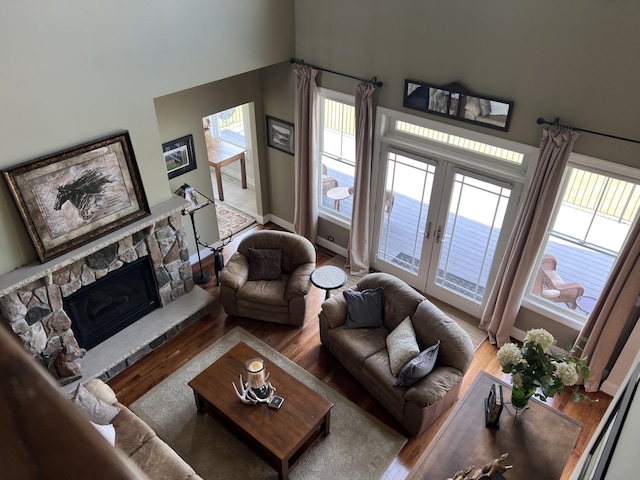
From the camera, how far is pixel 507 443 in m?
3.32

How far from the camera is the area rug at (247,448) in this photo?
4.04 metres

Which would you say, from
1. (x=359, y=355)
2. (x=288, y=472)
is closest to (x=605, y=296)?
(x=359, y=355)

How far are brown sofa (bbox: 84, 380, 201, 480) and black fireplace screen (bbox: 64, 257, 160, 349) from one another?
3.06 ft

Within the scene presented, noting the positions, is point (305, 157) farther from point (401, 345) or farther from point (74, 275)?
point (74, 275)

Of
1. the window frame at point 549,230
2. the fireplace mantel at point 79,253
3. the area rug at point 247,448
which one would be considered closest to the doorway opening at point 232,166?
the fireplace mantel at point 79,253

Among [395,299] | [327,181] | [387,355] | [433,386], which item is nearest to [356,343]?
[387,355]

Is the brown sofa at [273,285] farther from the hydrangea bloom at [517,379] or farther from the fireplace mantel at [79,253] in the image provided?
the hydrangea bloom at [517,379]

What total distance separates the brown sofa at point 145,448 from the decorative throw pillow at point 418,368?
1.79 meters

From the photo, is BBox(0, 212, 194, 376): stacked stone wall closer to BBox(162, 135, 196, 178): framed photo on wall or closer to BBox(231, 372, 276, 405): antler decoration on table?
BBox(162, 135, 196, 178): framed photo on wall

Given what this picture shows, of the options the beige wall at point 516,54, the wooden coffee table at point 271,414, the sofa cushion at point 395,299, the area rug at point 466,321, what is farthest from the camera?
the area rug at point 466,321

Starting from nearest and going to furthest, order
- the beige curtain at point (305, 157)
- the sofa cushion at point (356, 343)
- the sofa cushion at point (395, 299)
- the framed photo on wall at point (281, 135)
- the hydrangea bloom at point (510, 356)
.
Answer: the hydrangea bloom at point (510, 356), the sofa cushion at point (356, 343), the sofa cushion at point (395, 299), the beige curtain at point (305, 157), the framed photo on wall at point (281, 135)

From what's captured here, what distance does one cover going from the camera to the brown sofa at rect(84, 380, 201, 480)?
11.6 feet

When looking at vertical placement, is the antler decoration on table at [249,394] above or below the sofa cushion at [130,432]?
above

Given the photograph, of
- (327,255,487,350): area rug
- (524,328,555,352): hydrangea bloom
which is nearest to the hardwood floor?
(327,255,487,350): area rug
